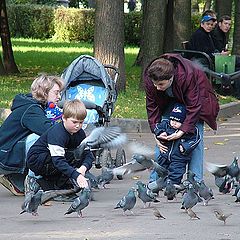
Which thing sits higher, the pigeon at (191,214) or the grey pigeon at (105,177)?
the pigeon at (191,214)

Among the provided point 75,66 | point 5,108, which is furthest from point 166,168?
point 5,108

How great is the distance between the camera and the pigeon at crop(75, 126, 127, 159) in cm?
884

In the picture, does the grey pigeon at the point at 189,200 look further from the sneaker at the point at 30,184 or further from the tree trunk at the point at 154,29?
the tree trunk at the point at 154,29

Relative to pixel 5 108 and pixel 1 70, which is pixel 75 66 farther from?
pixel 1 70

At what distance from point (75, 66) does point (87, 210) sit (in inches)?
109

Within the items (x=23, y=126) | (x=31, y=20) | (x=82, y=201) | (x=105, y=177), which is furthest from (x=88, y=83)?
(x=31, y=20)

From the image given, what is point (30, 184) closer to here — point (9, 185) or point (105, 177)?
point (9, 185)

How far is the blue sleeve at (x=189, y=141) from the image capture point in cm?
878

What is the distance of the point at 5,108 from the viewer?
15.4 metres

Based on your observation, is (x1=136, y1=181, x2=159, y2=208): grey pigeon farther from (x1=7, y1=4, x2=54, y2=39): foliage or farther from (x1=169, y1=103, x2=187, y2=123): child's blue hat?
(x1=7, y1=4, x2=54, y2=39): foliage

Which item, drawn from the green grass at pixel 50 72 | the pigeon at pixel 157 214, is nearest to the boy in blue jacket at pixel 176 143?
the pigeon at pixel 157 214

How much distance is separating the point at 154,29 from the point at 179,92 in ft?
33.6

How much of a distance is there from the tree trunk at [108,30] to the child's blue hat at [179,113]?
864 centimetres

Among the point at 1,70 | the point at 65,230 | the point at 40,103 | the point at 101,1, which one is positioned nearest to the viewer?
the point at 65,230
